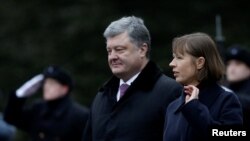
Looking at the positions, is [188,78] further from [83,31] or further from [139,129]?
[83,31]

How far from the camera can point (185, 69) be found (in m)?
7.14

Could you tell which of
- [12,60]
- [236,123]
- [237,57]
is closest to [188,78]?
[236,123]

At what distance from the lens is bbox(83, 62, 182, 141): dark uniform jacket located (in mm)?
7801

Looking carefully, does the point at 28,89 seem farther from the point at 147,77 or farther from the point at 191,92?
the point at 191,92

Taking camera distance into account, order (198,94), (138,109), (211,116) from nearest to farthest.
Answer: (211,116), (198,94), (138,109)

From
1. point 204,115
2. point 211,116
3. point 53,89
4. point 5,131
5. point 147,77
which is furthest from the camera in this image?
point 5,131

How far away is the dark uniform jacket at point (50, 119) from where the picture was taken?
36.0 feet

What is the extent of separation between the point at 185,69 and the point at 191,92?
182 millimetres

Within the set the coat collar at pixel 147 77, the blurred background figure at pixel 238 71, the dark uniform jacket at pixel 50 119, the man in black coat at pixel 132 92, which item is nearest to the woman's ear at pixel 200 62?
the man in black coat at pixel 132 92

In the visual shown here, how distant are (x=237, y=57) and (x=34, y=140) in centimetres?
219

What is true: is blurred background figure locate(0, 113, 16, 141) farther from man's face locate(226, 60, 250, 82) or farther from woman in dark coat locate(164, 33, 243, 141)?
woman in dark coat locate(164, 33, 243, 141)

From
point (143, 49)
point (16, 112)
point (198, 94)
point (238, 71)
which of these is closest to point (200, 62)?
point (198, 94)

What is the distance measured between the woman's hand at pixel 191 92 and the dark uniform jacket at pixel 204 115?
0.13 feet

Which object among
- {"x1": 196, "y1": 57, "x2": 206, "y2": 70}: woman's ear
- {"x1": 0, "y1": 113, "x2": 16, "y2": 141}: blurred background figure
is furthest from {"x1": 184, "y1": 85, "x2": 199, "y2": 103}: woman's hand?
{"x1": 0, "y1": 113, "x2": 16, "y2": 141}: blurred background figure
